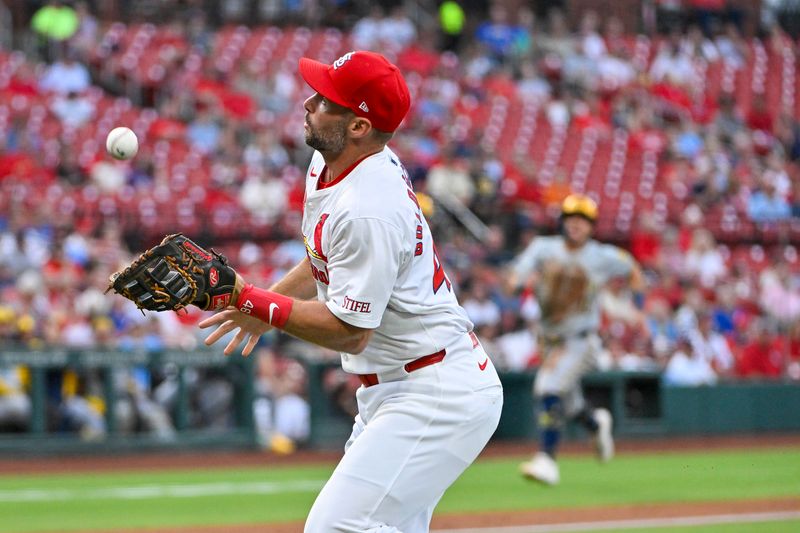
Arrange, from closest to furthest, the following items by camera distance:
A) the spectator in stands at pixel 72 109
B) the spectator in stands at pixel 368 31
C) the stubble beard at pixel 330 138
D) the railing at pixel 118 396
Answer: the stubble beard at pixel 330 138, the railing at pixel 118 396, the spectator in stands at pixel 72 109, the spectator in stands at pixel 368 31

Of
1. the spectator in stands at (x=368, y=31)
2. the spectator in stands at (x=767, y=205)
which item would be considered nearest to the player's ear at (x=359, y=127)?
the spectator in stands at (x=368, y=31)

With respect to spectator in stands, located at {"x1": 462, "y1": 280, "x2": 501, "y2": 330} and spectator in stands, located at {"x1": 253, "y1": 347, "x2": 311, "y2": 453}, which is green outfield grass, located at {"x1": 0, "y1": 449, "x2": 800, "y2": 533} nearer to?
spectator in stands, located at {"x1": 253, "y1": 347, "x2": 311, "y2": 453}

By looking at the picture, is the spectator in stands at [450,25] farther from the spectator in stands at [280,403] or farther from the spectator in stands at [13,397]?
the spectator in stands at [13,397]

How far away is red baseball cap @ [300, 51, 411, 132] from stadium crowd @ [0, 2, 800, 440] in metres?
9.54

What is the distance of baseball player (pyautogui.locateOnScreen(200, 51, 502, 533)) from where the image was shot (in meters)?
4.64

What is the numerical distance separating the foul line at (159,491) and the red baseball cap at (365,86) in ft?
21.5

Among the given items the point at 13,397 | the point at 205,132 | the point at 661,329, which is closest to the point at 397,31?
the point at 205,132

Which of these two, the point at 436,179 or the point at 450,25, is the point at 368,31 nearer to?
the point at 450,25

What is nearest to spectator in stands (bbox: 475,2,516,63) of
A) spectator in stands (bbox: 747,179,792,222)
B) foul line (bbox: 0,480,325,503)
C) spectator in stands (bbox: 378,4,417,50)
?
spectator in stands (bbox: 378,4,417,50)

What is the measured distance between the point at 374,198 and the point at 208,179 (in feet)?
43.3

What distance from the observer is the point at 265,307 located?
4.65 meters

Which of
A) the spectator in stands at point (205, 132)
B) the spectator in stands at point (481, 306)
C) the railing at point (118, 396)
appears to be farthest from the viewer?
the spectator in stands at point (205, 132)

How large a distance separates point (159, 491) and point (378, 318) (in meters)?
7.01

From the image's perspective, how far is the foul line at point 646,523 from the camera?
8438mm
